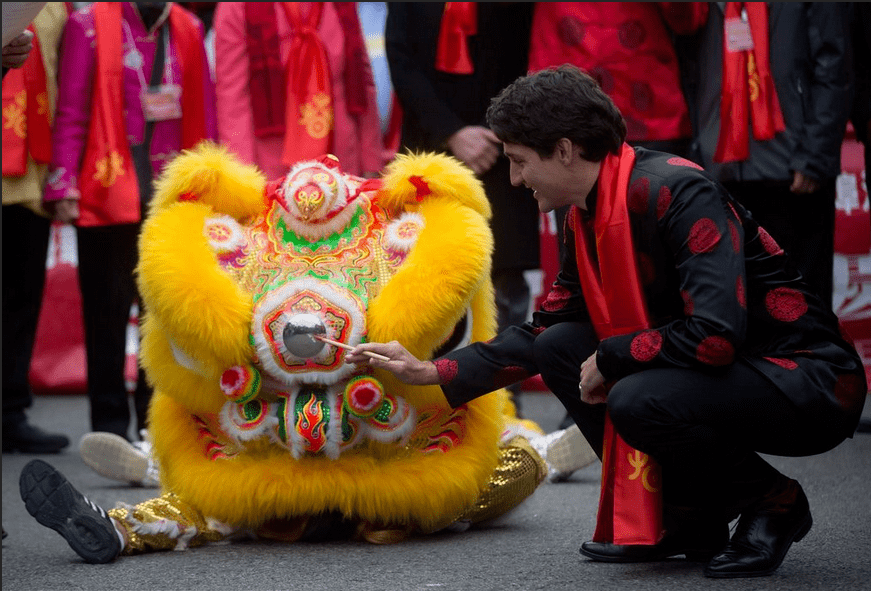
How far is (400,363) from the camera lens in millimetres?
2414

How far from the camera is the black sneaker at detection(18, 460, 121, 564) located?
93.4 inches

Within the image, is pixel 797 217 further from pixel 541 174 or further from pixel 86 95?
pixel 86 95

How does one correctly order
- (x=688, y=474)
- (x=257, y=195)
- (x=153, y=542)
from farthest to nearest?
(x=257, y=195), (x=153, y=542), (x=688, y=474)

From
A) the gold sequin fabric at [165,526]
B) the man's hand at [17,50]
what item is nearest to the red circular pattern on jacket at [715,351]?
the gold sequin fabric at [165,526]

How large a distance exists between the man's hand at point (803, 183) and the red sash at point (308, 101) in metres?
1.56

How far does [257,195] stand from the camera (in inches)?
111

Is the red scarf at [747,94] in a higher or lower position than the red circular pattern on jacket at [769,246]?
higher

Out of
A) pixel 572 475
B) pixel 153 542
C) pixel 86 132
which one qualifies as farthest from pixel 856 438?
pixel 86 132

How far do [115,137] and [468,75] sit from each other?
118cm

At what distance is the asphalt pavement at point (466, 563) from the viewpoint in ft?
7.24

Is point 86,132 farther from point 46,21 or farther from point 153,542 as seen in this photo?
point 153,542

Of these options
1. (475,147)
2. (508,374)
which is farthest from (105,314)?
(508,374)

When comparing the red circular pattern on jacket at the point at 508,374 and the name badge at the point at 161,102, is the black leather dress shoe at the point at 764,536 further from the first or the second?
the name badge at the point at 161,102

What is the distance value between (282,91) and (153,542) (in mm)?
2030
